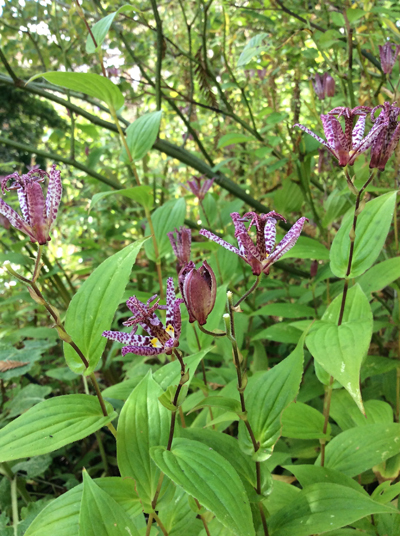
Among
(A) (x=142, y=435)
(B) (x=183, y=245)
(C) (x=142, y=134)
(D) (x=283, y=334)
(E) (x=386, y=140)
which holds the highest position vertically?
(C) (x=142, y=134)

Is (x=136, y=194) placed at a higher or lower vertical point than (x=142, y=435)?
higher

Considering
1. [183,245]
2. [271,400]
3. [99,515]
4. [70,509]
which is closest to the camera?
[99,515]

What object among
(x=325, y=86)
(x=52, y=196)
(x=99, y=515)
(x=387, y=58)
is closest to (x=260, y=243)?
(x=52, y=196)

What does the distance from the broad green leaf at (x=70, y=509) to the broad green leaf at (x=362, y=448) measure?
439 millimetres

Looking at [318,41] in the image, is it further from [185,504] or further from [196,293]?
[185,504]

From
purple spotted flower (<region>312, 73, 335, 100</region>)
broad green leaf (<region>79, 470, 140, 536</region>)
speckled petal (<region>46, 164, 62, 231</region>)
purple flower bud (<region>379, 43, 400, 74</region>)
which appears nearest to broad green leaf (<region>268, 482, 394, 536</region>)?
broad green leaf (<region>79, 470, 140, 536</region>)

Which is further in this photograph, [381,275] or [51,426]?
[381,275]

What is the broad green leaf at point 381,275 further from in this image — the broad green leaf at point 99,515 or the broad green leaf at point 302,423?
the broad green leaf at point 99,515

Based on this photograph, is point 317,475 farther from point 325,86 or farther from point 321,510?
point 325,86

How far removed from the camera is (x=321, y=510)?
2.20ft

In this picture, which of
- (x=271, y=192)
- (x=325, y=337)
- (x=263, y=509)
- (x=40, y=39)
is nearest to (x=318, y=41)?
(x=271, y=192)

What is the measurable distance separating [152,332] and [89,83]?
0.64m

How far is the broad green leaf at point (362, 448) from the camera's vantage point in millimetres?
817

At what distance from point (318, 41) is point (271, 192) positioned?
663mm
